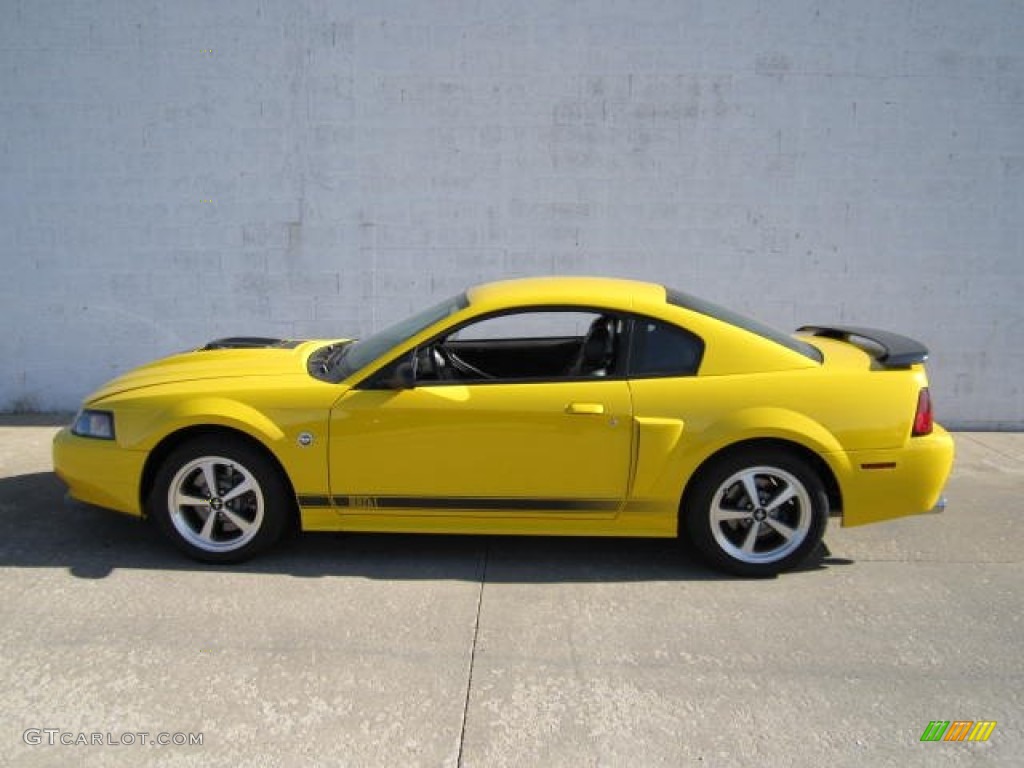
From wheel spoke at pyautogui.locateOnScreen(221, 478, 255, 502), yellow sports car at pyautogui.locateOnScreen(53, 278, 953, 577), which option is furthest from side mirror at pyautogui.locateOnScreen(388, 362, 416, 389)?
wheel spoke at pyautogui.locateOnScreen(221, 478, 255, 502)

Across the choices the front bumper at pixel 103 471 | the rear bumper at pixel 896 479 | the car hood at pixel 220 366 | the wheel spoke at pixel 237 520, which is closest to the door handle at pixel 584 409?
the rear bumper at pixel 896 479

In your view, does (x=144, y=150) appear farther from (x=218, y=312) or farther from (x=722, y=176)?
(x=722, y=176)

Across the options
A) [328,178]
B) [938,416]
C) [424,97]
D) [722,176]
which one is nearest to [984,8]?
[722,176]

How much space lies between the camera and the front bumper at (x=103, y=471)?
12.8 ft

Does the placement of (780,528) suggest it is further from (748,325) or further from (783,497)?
(748,325)

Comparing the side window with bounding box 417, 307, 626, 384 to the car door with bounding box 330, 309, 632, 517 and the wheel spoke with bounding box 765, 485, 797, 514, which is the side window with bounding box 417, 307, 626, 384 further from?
the wheel spoke with bounding box 765, 485, 797, 514

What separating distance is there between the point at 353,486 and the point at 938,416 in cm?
552

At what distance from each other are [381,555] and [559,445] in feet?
3.73

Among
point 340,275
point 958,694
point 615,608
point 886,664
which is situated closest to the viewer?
point 958,694

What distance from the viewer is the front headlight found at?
13.0 ft

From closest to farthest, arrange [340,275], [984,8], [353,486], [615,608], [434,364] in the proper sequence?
[615,608]
[353,486]
[434,364]
[984,8]
[340,275]

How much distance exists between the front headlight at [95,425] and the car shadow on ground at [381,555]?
0.63 meters

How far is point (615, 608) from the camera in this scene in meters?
3.54

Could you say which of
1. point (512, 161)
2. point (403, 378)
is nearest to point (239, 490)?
point (403, 378)
